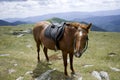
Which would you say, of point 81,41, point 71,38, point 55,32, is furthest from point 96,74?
point 81,41

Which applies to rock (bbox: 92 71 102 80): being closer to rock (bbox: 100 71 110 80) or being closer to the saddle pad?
rock (bbox: 100 71 110 80)

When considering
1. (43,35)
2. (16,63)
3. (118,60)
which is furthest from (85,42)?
(118,60)

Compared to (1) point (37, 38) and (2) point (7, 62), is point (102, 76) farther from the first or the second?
(2) point (7, 62)

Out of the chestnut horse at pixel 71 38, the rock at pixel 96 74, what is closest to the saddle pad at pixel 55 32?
the chestnut horse at pixel 71 38

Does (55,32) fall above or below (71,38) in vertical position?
above

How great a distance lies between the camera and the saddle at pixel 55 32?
1602 cm

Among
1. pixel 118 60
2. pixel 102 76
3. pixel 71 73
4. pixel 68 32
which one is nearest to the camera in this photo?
pixel 68 32

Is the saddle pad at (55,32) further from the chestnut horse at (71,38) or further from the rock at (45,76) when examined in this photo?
the rock at (45,76)

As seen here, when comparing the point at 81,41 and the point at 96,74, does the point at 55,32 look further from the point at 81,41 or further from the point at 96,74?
the point at 96,74

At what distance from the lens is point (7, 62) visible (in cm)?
2155

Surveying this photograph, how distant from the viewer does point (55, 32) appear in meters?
16.8

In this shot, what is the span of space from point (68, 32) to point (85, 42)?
A: 8.97 feet

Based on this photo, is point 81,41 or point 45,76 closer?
point 81,41

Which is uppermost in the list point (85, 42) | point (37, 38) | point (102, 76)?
point (85, 42)
